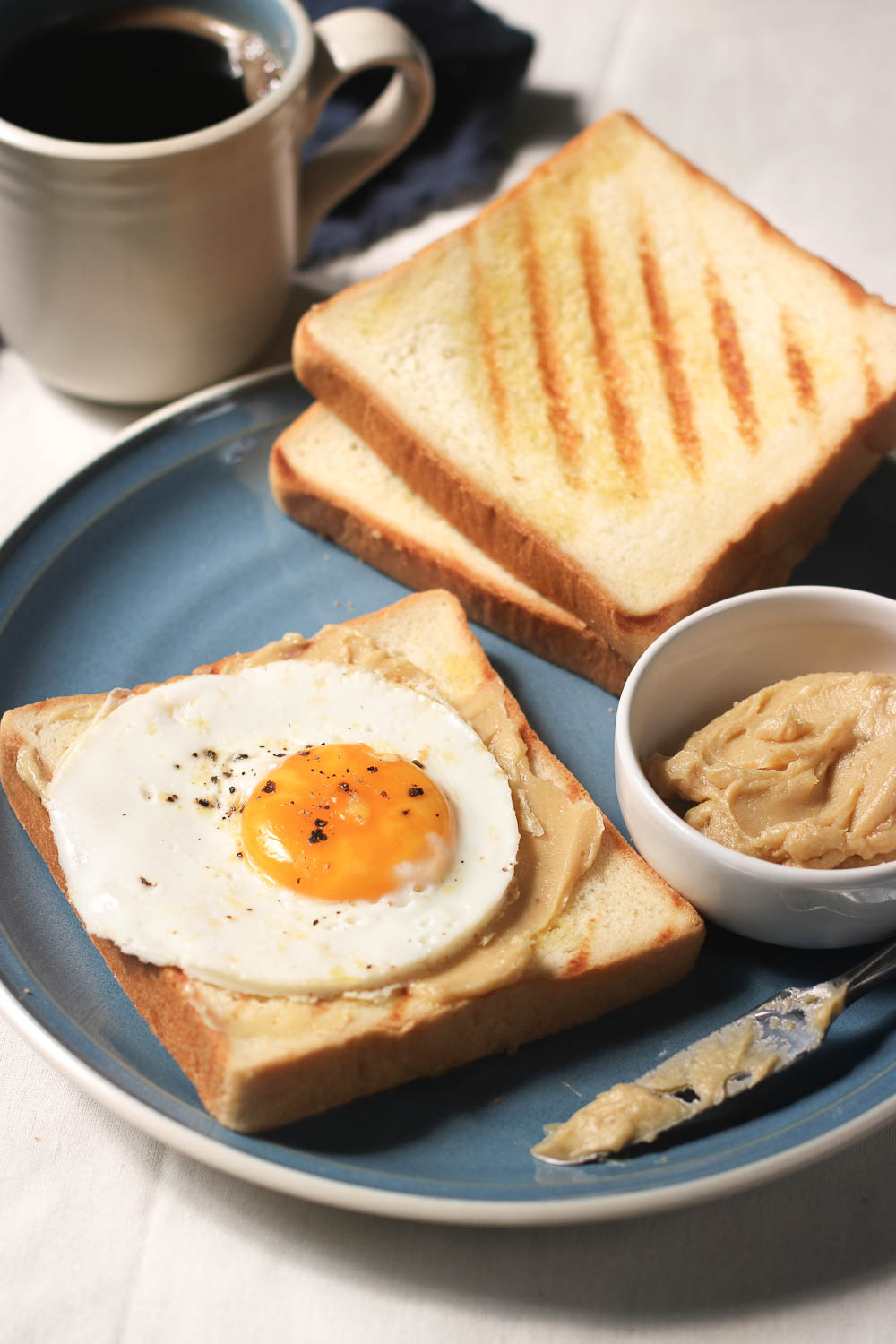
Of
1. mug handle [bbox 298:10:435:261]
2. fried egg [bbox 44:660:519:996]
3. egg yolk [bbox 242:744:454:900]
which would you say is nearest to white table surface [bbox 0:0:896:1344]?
fried egg [bbox 44:660:519:996]

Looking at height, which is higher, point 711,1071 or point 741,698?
point 741,698

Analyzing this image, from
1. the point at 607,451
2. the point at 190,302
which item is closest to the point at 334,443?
the point at 190,302

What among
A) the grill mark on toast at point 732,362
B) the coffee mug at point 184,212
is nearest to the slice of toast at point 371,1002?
the grill mark on toast at point 732,362

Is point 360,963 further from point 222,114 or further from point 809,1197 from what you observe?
point 222,114

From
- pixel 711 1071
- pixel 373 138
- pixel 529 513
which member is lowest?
pixel 711 1071

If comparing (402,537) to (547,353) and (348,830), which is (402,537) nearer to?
(547,353)

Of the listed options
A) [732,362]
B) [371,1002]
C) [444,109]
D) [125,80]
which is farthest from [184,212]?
[371,1002]

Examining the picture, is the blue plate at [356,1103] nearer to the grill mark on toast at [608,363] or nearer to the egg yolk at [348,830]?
the egg yolk at [348,830]
